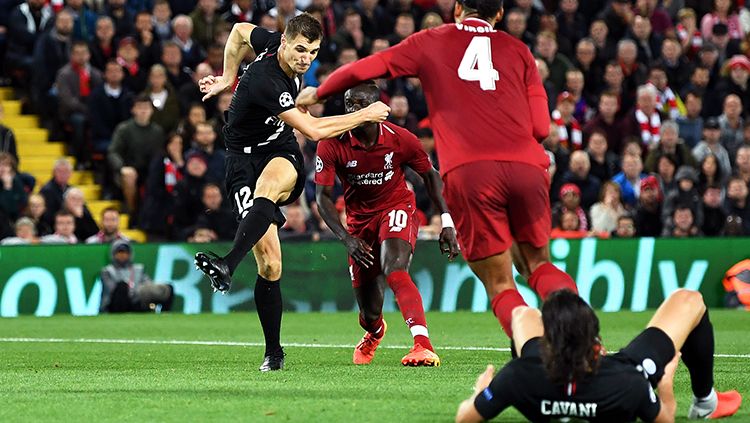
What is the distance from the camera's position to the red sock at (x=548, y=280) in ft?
25.9

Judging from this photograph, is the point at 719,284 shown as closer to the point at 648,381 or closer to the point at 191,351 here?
the point at 191,351

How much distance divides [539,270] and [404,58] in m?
1.38

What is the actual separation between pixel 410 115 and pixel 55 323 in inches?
252

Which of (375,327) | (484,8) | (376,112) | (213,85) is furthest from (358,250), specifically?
(484,8)

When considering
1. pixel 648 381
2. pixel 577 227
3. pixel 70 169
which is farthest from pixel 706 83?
pixel 648 381

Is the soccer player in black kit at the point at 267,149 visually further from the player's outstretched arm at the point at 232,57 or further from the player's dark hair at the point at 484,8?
the player's dark hair at the point at 484,8

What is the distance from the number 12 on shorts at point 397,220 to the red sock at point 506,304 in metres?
3.40

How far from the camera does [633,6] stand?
25.7 m

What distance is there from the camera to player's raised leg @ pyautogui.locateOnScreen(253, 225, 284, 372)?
34.2 feet

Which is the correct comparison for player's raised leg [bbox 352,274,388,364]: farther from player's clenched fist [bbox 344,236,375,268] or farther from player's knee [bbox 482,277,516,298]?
player's knee [bbox 482,277,516,298]

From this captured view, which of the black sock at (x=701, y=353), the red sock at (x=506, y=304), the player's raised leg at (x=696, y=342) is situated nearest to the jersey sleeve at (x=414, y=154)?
the red sock at (x=506, y=304)

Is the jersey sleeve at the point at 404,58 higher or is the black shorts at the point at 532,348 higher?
the jersey sleeve at the point at 404,58

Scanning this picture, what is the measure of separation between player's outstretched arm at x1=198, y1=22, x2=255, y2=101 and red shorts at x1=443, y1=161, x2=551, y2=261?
10.8 feet

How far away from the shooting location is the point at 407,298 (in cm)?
1103
